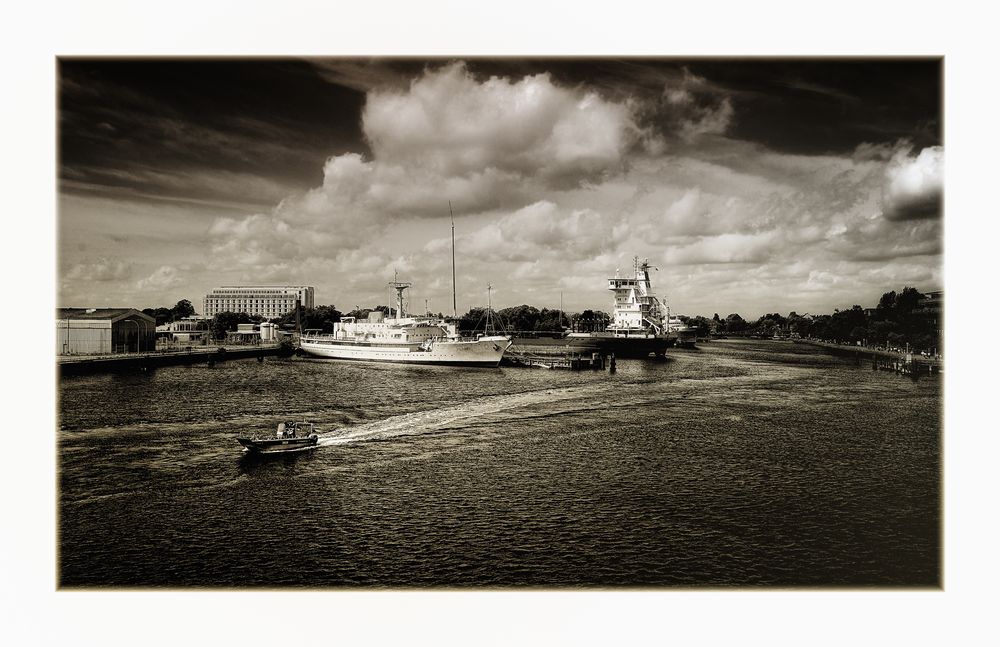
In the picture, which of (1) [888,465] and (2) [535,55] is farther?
(1) [888,465]

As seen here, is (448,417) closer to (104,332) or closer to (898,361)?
(104,332)

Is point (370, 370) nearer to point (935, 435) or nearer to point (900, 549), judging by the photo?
point (935, 435)

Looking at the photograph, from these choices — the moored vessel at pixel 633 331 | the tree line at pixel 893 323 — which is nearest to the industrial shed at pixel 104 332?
the tree line at pixel 893 323

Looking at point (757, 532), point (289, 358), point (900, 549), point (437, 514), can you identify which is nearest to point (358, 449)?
point (437, 514)

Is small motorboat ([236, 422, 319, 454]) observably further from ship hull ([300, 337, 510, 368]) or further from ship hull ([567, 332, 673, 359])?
ship hull ([567, 332, 673, 359])

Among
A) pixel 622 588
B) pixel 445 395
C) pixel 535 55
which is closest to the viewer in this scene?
pixel 622 588

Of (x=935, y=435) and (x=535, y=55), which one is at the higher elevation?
(x=535, y=55)

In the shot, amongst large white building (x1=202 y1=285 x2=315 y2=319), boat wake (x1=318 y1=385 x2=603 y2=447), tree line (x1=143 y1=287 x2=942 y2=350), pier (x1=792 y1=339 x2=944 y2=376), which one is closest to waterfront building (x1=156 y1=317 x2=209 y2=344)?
tree line (x1=143 y1=287 x2=942 y2=350)

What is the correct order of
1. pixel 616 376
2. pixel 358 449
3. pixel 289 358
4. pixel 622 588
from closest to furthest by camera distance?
pixel 622 588, pixel 358 449, pixel 616 376, pixel 289 358
